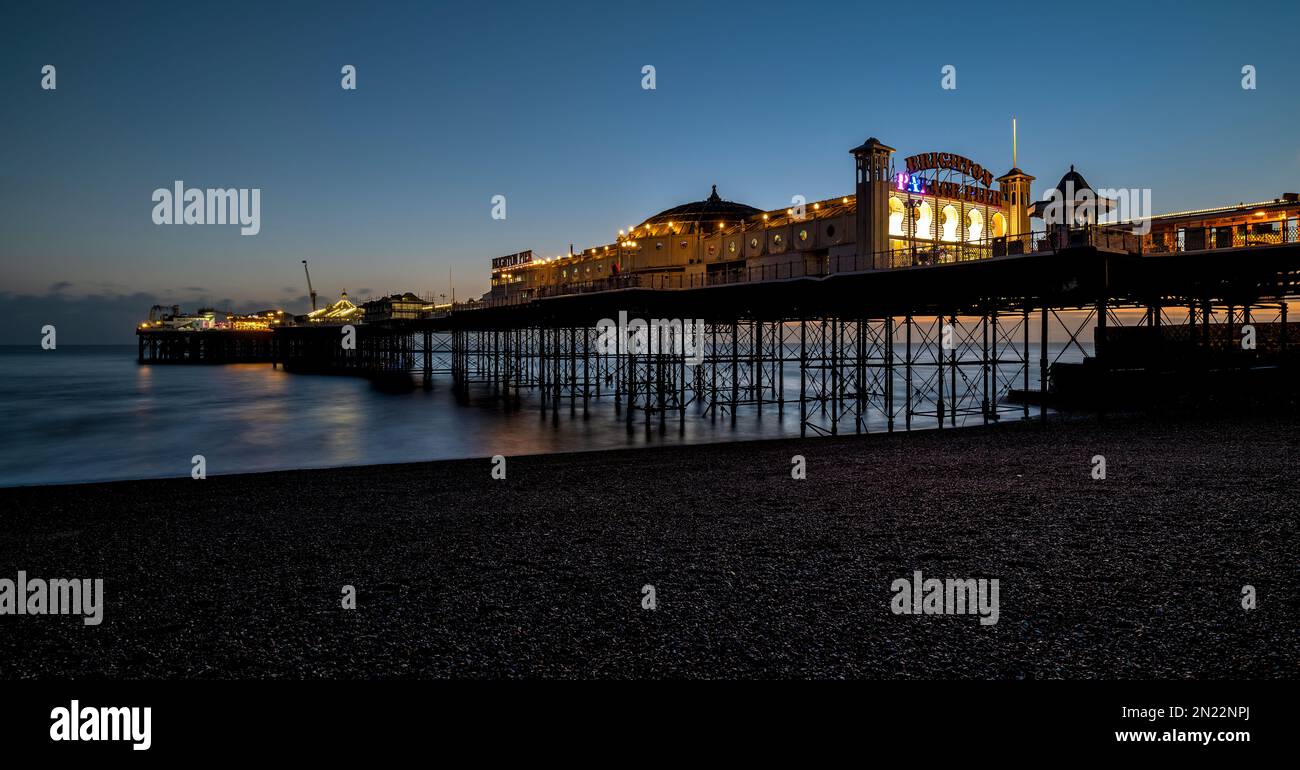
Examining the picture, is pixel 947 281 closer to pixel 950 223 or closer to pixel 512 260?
pixel 950 223

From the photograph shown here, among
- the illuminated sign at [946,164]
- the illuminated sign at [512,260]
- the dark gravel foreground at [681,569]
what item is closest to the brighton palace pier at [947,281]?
the illuminated sign at [946,164]

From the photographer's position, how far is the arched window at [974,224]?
3544 centimetres

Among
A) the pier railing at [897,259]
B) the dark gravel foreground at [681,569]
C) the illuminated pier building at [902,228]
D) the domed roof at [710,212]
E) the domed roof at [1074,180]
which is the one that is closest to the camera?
the dark gravel foreground at [681,569]

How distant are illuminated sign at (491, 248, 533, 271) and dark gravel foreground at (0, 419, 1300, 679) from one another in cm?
5584

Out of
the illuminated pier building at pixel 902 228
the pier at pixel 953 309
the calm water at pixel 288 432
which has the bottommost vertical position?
the calm water at pixel 288 432

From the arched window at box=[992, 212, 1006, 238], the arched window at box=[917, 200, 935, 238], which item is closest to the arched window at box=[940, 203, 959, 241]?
the arched window at box=[917, 200, 935, 238]

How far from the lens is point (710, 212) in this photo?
4741 centimetres

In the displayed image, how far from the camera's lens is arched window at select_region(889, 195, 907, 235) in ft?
107

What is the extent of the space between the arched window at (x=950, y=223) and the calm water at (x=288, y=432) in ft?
30.7

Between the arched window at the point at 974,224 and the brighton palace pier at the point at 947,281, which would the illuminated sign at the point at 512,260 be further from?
the arched window at the point at 974,224

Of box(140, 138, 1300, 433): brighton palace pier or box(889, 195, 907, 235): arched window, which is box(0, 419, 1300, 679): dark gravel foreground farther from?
box(889, 195, 907, 235): arched window

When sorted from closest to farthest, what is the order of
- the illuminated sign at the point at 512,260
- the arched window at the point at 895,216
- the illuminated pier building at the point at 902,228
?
the illuminated pier building at the point at 902,228 → the arched window at the point at 895,216 → the illuminated sign at the point at 512,260

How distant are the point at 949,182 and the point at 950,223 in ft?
7.00
